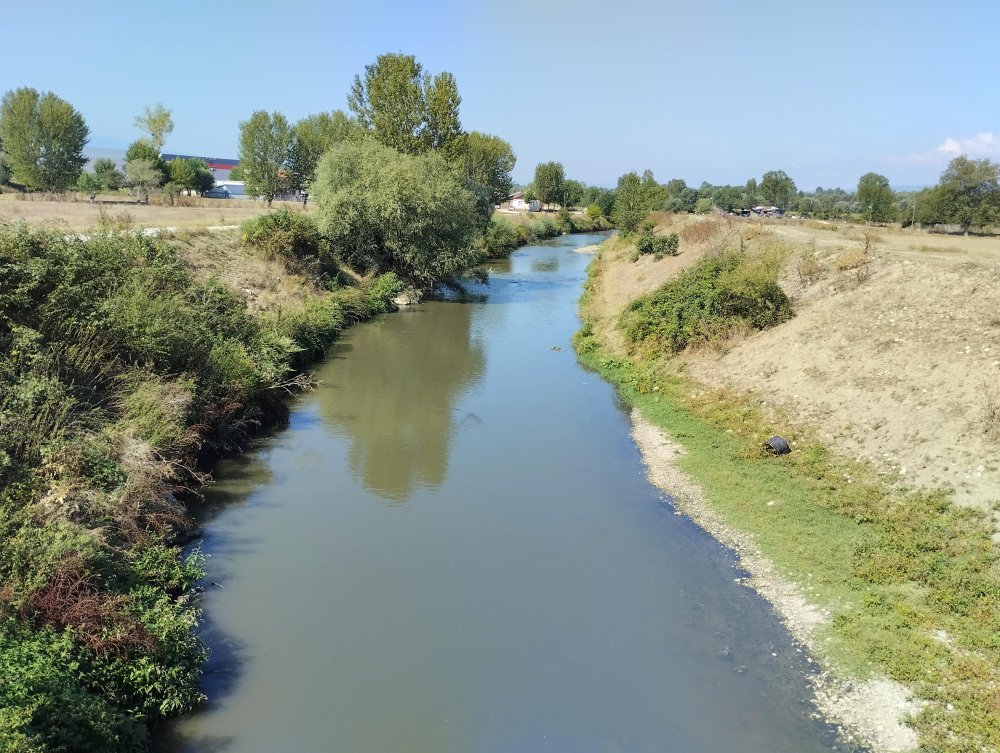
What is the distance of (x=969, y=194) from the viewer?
46031 mm

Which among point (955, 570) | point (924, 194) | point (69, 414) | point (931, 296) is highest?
point (924, 194)

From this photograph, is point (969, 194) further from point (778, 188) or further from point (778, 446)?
point (778, 188)

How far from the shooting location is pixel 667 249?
138ft

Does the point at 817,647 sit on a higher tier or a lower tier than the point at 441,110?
lower

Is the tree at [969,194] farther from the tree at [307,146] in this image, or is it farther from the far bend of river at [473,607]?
the tree at [307,146]

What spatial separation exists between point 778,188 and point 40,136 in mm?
100925

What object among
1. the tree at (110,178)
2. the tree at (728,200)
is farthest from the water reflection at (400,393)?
the tree at (728,200)

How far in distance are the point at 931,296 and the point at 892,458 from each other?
333 inches

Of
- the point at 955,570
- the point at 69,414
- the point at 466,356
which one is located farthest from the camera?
the point at 466,356

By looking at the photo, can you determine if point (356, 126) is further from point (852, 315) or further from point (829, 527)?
point (829, 527)

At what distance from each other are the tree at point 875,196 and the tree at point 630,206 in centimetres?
2236

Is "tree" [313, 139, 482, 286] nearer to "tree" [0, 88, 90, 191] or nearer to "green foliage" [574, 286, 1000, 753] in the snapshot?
"green foliage" [574, 286, 1000, 753]

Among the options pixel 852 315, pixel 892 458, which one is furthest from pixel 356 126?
pixel 892 458

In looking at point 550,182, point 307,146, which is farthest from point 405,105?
point 550,182
